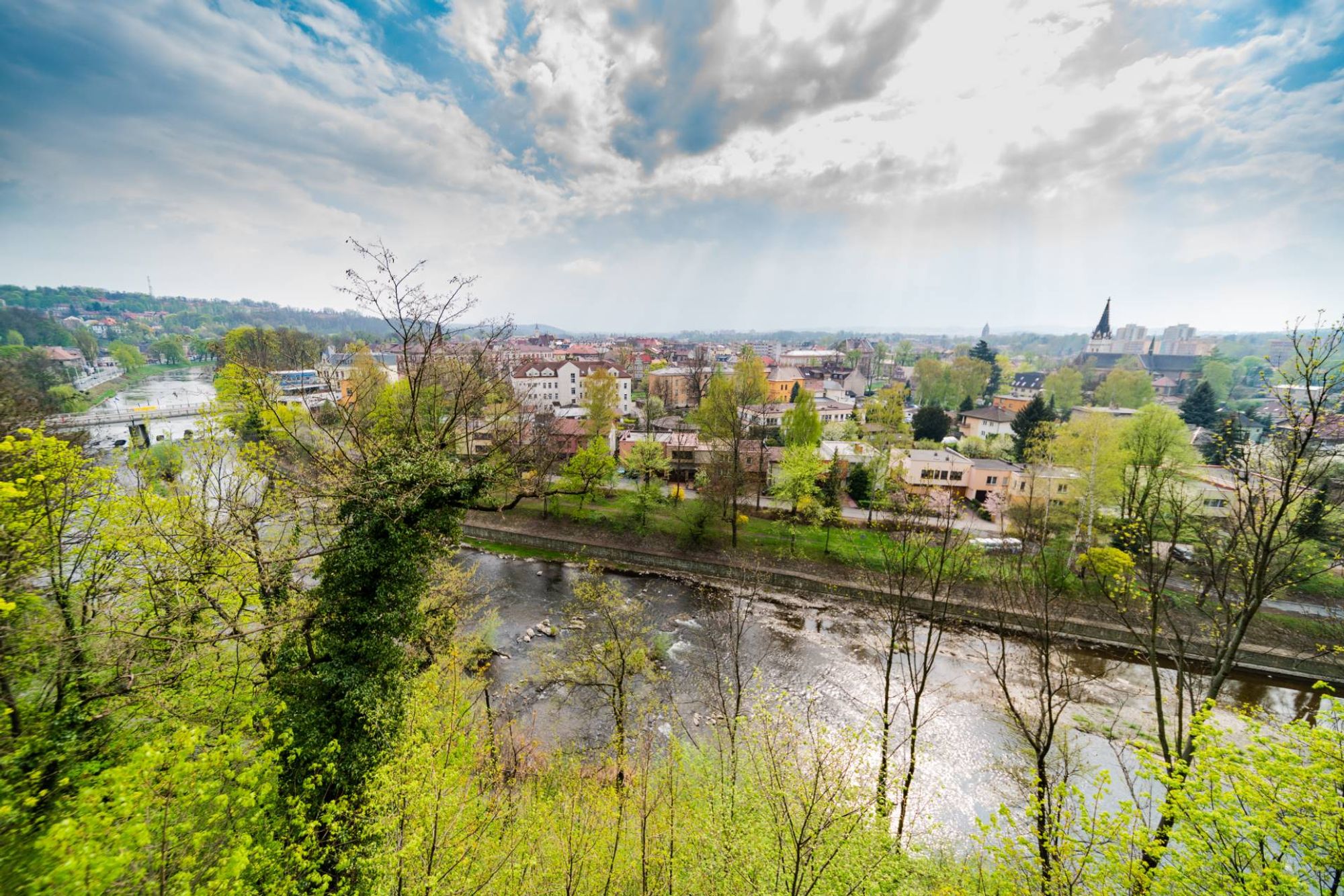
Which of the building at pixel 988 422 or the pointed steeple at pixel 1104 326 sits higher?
the pointed steeple at pixel 1104 326

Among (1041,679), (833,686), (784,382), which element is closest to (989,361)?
(784,382)

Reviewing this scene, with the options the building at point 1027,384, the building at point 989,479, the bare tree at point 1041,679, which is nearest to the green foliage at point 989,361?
the building at point 1027,384

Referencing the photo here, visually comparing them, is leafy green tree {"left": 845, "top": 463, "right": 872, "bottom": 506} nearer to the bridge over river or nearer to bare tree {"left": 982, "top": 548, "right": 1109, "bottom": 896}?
bare tree {"left": 982, "top": 548, "right": 1109, "bottom": 896}

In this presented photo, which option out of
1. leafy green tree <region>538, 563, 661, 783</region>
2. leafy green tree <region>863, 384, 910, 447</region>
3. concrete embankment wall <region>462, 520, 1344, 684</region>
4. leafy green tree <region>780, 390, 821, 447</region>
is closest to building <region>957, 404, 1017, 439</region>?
leafy green tree <region>863, 384, 910, 447</region>

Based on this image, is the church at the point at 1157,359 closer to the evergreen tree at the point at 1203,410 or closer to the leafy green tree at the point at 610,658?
the evergreen tree at the point at 1203,410

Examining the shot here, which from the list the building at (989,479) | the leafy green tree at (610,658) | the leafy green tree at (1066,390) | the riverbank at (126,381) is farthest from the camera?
the leafy green tree at (1066,390)
